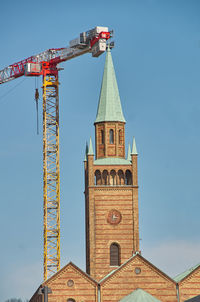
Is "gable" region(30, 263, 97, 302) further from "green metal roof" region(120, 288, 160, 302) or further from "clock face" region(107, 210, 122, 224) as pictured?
"clock face" region(107, 210, 122, 224)

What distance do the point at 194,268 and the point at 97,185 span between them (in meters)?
17.2

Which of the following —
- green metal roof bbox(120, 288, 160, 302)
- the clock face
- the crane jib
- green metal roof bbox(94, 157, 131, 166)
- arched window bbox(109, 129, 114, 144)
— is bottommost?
green metal roof bbox(120, 288, 160, 302)

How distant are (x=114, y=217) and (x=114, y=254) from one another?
4.83m

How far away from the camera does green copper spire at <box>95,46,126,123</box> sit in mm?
121250

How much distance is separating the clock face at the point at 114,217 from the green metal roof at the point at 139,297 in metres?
13.9

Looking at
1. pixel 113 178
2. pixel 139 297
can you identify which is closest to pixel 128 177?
pixel 113 178

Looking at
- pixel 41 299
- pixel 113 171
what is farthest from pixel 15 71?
pixel 41 299

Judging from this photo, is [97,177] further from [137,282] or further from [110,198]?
[137,282]

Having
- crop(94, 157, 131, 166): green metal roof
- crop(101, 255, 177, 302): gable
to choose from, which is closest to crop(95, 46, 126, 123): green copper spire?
crop(94, 157, 131, 166): green metal roof

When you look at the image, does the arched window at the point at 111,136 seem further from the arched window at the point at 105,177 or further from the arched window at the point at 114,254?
the arched window at the point at 114,254

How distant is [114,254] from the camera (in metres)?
116

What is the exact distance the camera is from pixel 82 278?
106 metres

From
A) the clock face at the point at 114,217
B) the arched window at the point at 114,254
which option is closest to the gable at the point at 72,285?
the arched window at the point at 114,254

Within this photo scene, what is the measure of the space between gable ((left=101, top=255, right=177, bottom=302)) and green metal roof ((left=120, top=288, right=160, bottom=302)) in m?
1.43
